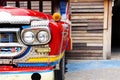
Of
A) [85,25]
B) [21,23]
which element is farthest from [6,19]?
[85,25]

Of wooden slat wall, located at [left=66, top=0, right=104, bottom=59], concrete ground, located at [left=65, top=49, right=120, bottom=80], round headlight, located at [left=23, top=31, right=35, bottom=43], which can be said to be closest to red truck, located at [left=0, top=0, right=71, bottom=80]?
round headlight, located at [left=23, top=31, right=35, bottom=43]

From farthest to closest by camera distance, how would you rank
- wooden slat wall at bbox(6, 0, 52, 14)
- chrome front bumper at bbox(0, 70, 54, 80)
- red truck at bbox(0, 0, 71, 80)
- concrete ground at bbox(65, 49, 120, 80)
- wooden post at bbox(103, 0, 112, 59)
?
wooden post at bbox(103, 0, 112, 59)
concrete ground at bbox(65, 49, 120, 80)
wooden slat wall at bbox(6, 0, 52, 14)
red truck at bbox(0, 0, 71, 80)
chrome front bumper at bbox(0, 70, 54, 80)

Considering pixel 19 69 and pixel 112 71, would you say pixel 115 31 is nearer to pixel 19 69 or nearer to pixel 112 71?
pixel 112 71

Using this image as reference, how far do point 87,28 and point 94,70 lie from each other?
99.9 inches

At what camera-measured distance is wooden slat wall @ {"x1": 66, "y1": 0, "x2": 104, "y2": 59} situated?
10508 millimetres

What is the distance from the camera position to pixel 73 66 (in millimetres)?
9234

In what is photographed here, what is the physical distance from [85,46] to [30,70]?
6513mm

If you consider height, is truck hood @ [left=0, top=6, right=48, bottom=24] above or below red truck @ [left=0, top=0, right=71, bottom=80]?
above

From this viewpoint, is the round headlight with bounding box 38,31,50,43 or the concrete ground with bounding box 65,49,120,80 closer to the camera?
the round headlight with bounding box 38,31,50,43

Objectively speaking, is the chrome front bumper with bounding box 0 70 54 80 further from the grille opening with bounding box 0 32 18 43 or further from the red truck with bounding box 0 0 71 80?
the grille opening with bounding box 0 32 18 43

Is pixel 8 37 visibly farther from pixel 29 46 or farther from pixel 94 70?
pixel 94 70

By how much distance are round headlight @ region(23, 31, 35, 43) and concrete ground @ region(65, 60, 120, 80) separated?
9.92 feet

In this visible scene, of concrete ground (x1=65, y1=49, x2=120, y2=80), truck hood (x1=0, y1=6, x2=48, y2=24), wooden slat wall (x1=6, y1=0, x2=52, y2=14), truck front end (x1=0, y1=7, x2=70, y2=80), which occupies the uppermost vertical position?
wooden slat wall (x1=6, y1=0, x2=52, y2=14)

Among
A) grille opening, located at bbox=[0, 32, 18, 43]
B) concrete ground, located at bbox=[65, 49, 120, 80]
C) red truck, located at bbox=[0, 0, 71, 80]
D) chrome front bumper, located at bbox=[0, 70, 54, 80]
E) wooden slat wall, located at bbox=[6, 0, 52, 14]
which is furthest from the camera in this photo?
concrete ground, located at bbox=[65, 49, 120, 80]
